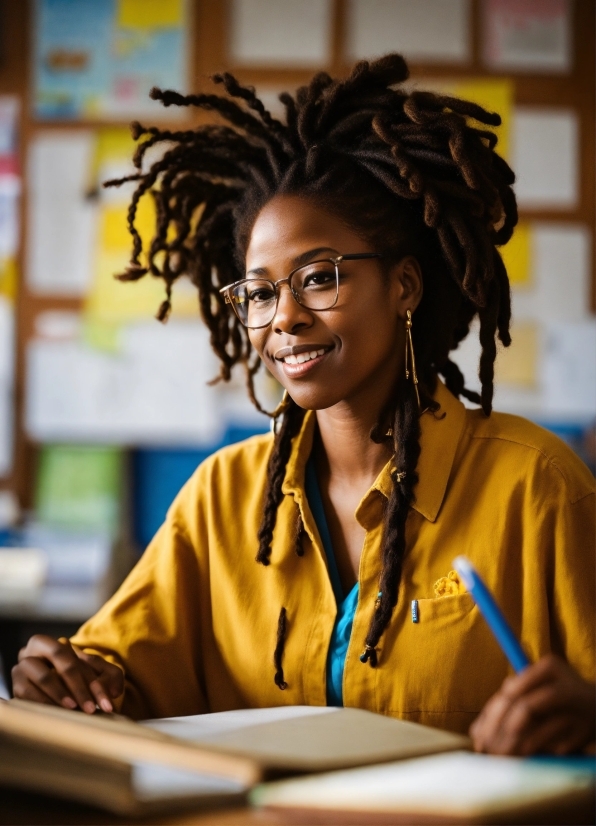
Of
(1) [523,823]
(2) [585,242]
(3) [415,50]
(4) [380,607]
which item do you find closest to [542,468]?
(4) [380,607]

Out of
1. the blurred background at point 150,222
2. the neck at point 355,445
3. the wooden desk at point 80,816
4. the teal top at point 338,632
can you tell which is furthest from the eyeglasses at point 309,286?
the blurred background at point 150,222

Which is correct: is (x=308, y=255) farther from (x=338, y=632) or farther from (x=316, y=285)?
(x=338, y=632)

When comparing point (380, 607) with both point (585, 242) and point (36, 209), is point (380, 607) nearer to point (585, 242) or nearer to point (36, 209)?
point (585, 242)

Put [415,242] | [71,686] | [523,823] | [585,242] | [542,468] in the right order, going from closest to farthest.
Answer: [523,823] < [71,686] < [542,468] < [415,242] < [585,242]

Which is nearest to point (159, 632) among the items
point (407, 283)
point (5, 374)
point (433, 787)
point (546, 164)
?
point (407, 283)

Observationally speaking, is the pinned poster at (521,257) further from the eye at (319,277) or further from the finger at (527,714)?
the finger at (527,714)

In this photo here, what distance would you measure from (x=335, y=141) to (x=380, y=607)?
62cm

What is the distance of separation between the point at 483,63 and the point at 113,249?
1.07m

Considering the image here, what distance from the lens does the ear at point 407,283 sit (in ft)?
4.25

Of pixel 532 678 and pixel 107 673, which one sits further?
pixel 107 673

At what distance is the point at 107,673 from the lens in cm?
114

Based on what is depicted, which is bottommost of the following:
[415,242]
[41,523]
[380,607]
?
[41,523]

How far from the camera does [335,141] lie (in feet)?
4.35

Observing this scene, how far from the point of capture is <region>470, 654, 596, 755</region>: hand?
2.48 ft
